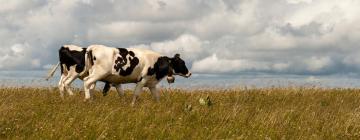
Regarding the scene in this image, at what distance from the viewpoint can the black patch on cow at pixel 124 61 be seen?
14.2 meters

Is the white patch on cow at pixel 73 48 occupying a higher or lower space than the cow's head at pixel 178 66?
higher

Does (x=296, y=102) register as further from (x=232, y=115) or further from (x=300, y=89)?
(x=232, y=115)

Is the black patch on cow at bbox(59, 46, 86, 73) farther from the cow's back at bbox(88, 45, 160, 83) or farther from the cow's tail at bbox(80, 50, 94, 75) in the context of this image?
the cow's back at bbox(88, 45, 160, 83)

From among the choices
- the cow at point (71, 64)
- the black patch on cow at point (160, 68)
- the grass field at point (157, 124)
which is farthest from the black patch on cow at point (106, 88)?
the grass field at point (157, 124)

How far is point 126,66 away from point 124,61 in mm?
156

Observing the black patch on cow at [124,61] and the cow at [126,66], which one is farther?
the black patch on cow at [124,61]

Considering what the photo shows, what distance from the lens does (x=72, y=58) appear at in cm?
1584

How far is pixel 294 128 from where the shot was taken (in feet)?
34.1

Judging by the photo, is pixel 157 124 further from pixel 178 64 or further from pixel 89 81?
pixel 178 64

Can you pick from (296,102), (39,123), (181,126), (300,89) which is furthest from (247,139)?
(300,89)

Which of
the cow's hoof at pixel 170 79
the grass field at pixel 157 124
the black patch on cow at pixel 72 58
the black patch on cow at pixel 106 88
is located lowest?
the grass field at pixel 157 124

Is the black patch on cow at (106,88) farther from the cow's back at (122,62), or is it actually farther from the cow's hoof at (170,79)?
the cow's hoof at (170,79)

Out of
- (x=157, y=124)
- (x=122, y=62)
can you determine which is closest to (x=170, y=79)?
(x=122, y=62)

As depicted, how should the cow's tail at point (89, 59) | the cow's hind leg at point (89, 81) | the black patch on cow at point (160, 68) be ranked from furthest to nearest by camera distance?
the black patch on cow at point (160, 68)
the cow's tail at point (89, 59)
the cow's hind leg at point (89, 81)
